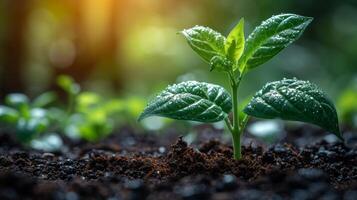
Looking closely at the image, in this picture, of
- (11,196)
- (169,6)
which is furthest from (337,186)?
(169,6)

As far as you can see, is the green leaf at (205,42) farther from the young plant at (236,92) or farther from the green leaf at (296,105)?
the green leaf at (296,105)

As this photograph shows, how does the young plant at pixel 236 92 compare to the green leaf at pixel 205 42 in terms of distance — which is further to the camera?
the green leaf at pixel 205 42

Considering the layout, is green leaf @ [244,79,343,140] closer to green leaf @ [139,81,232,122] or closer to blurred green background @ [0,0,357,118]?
green leaf @ [139,81,232,122]

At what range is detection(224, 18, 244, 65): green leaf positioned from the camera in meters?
2.07

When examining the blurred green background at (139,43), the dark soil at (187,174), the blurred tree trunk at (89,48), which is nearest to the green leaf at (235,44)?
the dark soil at (187,174)

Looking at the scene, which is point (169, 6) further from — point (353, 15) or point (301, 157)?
point (301, 157)

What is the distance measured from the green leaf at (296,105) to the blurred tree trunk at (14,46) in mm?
4262

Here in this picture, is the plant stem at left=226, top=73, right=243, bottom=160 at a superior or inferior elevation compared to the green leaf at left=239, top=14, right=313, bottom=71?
inferior

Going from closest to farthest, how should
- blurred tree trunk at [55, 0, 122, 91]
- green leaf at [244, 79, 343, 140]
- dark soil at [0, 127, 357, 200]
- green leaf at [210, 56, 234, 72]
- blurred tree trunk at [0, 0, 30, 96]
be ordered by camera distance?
1. dark soil at [0, 127, 357, 200]
2. green leaf at [244, 79, 343, 140]
3. green leaf at [210, 56, 234, 72]
4. blurred tree trunk at [0, 0, 30, 96]
5. blurred tree trunk at [55, 0, 122, 91]

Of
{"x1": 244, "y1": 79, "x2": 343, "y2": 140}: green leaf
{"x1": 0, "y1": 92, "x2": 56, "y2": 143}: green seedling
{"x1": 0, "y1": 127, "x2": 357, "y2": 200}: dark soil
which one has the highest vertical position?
{"x1": 0, "y1": 92, "x2": 56, "y2": 143}: green seedling

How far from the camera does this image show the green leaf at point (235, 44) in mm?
2070


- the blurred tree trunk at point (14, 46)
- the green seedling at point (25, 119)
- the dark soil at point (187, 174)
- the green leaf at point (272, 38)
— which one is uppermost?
the blurred tree trunk at point (14, 46)

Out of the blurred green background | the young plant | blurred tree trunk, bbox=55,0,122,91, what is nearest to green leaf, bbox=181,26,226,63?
the young plant

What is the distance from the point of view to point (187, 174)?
192 centimetres
